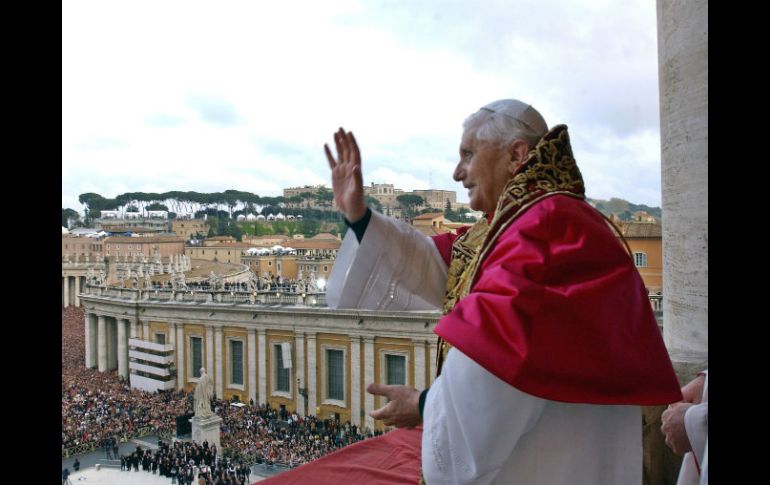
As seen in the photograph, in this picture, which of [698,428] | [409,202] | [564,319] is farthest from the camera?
[409,202]

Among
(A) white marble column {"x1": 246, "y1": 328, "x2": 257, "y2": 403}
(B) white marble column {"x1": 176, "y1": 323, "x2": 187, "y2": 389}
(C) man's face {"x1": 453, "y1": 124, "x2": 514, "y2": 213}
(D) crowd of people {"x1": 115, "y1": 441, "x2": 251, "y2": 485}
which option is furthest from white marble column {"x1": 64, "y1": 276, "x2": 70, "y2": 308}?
(C) man's face {"x1": 453, "y1": 124, "x2": 514, "y2": 213}

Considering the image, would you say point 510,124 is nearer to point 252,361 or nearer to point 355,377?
point 355,377

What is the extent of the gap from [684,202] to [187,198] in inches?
1335

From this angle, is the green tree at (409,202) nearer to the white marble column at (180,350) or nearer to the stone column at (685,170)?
the white marble column at (180,350)

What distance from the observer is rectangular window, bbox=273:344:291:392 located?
1394cm

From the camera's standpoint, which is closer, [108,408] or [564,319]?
[564,319]

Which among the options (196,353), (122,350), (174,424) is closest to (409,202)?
(196,353)

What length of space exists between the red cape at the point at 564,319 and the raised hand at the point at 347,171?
327mm

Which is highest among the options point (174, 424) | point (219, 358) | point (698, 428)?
point (698, 428)

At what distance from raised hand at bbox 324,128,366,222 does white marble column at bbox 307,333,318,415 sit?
41.2 ft

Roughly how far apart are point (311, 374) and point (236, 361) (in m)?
2.36

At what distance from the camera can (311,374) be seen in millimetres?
13570
